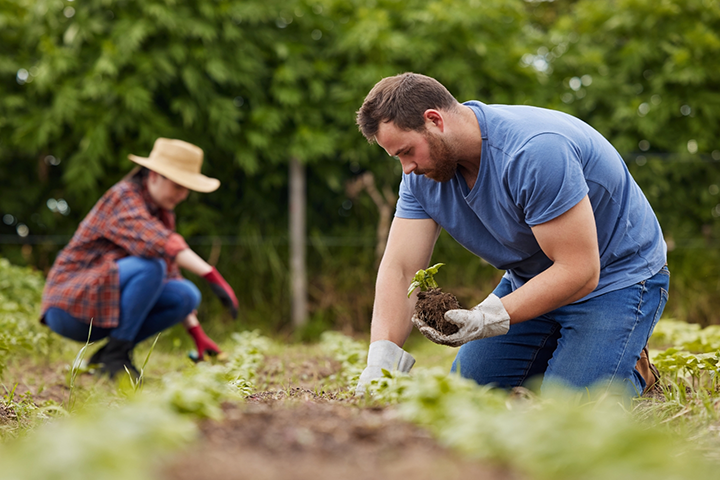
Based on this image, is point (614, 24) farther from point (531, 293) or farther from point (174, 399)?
point (174, 399)

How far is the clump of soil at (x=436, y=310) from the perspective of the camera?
225 cm

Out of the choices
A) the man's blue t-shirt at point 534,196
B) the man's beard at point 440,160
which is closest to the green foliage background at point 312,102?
the man's blue t-shirt at point 534,196

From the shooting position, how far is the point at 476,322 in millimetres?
2168

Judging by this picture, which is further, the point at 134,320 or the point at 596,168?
the point at 134,320

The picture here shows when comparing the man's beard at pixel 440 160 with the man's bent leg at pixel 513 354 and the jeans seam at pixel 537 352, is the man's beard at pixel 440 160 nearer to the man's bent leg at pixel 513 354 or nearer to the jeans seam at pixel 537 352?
the man's bent leg at pixel 513 354

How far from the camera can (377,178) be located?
5.46m

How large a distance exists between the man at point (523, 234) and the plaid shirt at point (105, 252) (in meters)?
1.58

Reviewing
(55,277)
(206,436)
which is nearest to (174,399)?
(206,436)

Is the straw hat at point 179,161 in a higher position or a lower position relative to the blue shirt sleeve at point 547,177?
lower

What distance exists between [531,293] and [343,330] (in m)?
3.31

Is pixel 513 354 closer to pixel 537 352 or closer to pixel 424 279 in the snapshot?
pixel 537 352

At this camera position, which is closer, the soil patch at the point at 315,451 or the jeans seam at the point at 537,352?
the soil patch at the point at 315,451

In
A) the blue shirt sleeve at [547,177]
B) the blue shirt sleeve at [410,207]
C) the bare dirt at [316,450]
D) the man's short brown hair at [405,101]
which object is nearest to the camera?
the bare dirt at [316,450]

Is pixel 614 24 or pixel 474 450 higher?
pixel 614 24
